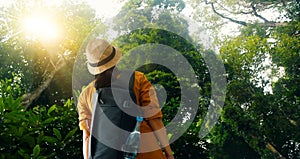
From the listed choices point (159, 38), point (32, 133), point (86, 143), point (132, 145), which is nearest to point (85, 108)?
point (86, 143)

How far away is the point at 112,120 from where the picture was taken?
68.9 inches

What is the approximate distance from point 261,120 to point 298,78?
8.78 feet

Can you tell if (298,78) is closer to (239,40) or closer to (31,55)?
(239,40)

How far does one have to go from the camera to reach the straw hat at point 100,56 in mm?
1877

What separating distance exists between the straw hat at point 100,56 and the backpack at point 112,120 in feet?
0.33

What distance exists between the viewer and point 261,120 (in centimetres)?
1758

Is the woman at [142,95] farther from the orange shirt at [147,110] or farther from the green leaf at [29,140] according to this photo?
the green leaf at [29,140]

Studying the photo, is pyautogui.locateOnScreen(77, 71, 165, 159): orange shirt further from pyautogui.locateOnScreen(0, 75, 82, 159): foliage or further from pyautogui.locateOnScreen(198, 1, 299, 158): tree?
pyautogui.locateOnScreen(198, 1, 299, 158): tree

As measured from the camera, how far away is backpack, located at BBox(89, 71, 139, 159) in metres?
1.74

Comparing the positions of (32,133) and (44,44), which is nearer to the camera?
(32,133)

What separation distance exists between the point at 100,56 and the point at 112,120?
1.14 feet

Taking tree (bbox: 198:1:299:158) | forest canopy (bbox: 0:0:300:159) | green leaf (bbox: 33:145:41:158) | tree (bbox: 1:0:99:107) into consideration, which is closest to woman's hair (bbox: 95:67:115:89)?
green leaf (bbox: 33:145:41:158)

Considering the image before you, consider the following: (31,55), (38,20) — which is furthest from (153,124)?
(38,20)

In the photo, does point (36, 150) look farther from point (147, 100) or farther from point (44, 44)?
point (44, 44)
